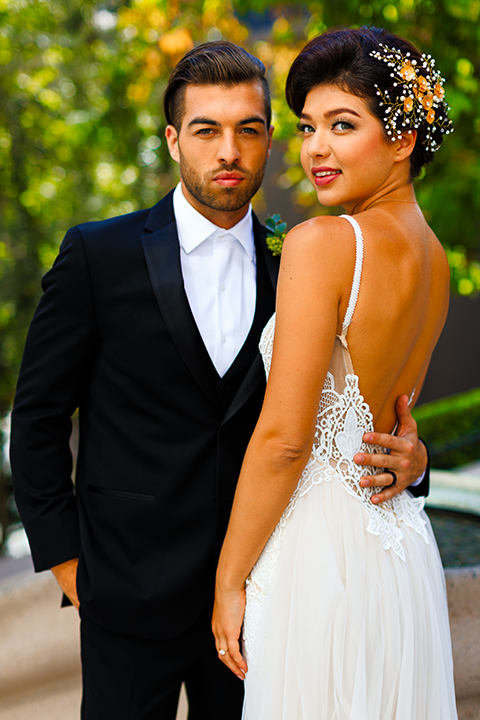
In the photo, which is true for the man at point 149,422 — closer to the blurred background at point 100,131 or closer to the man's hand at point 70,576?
the man's hand at point 70,576

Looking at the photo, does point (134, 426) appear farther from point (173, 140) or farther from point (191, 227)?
point (173, 140)

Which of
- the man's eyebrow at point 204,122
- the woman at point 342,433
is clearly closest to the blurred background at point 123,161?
the woman at point 342,433

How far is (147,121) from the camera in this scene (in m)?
7.96

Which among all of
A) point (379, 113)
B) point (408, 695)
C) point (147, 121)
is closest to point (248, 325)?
point (379, 113)

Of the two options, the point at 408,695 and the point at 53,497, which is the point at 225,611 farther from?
the point at 53,497

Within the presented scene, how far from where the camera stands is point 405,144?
1556 mm

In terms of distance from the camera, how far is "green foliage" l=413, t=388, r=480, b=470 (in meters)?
6.58

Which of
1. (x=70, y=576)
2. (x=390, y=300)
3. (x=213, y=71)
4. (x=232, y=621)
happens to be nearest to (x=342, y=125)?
(x=390, y=300)

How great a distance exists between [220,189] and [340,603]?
122cm

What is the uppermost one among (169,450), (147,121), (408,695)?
(147,121)

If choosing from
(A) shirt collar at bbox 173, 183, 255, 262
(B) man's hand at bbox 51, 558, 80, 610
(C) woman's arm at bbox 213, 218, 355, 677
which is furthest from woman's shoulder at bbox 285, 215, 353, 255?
(B) man's hand at bbox 51, 558, 80, 610

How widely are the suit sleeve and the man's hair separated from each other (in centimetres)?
60

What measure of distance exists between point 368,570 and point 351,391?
44cm

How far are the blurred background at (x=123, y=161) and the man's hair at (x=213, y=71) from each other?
6.07ft
